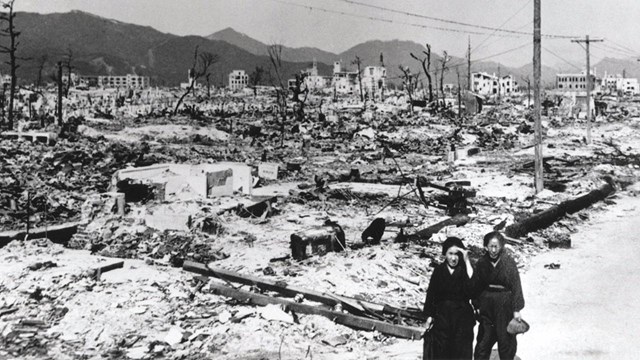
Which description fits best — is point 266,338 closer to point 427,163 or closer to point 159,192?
point 159,192

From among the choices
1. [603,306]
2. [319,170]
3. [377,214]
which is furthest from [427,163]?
[603,306]

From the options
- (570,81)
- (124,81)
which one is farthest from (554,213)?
(124,81)

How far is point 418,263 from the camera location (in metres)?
8.58

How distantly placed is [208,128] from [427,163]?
16.9 metres

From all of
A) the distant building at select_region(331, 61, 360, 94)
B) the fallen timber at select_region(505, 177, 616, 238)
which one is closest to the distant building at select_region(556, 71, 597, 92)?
the distant building at select_region(331, 61, 360, 94)

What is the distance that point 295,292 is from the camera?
689 centimetres

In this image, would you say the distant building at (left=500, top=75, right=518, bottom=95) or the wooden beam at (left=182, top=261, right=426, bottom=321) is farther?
the distant building at (left=500, top=75, right=518, bottom=95)

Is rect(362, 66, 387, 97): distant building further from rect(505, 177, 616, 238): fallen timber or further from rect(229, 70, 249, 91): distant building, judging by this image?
rect(505, 177, 616, 238): fallen timber

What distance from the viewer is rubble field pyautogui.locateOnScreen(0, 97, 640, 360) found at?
6.02m

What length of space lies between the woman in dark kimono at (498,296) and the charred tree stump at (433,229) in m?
5.27

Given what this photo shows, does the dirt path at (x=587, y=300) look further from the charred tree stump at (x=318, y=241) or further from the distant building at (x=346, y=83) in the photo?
the distant building at (x=346, y=83)

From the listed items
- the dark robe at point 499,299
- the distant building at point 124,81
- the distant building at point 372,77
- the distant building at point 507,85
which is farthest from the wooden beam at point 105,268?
the distant building at point 124,81

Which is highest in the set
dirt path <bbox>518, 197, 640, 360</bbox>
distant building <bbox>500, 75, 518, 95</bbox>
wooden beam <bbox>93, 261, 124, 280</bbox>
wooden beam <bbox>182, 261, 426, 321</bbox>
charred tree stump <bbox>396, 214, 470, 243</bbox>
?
distant building <bbox>500, 75, 518, 95</bbox>

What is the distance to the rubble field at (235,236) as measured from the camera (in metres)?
6.02
